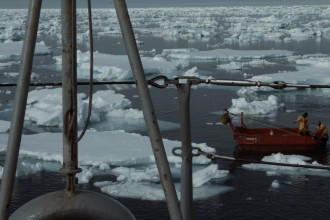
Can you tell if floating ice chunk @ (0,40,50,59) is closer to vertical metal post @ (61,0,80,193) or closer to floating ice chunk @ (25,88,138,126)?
floating ice chunk @ (25,88,138,126)

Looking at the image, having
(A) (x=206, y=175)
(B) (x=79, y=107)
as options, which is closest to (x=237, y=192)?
(A) (x=206, y=175)

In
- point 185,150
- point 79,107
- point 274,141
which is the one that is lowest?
point 274,141

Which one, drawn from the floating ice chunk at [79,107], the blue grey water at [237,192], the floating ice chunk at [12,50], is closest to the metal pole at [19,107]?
the blue grey water at [237,192]

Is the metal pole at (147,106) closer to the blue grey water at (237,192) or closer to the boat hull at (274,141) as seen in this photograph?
the blue grey water at (237,192)

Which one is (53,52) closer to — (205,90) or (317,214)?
(205,90)

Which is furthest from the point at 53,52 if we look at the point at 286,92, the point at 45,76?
the point at 286,92

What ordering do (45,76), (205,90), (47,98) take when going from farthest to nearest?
(45,76), (205,90), (47,98)

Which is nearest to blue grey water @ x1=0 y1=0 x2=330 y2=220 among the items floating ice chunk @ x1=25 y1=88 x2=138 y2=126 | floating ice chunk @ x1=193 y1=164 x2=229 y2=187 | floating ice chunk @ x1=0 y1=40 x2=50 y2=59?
floating ice chunk @ x1=193 y1=164 x2=229 y2=187

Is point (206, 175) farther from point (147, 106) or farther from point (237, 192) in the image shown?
point (147, 106)
